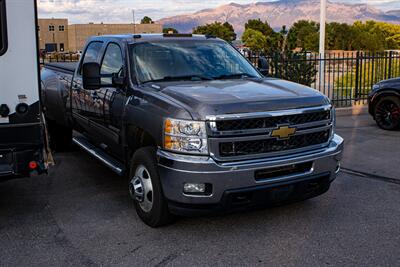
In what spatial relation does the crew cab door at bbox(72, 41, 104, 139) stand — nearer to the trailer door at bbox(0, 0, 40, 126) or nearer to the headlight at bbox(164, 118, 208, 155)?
the trailer door at bbox(0, 0, 40, 126)

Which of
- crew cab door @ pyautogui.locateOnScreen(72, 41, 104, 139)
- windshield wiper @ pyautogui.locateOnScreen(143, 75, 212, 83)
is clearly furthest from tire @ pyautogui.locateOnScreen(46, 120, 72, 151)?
windshield wiper @ pyautogui.locateOnScreen(143, 75, 212, 83)

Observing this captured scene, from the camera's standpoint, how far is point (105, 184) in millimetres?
6711

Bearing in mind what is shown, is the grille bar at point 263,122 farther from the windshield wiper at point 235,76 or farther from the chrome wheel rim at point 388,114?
the chrome wheel rim at point 388,114

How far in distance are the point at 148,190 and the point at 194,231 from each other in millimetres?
603

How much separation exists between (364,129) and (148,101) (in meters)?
6.94

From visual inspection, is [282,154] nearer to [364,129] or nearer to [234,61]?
[234,61]

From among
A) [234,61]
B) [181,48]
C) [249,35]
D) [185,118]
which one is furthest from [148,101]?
[249,35]

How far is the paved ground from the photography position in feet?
14.3

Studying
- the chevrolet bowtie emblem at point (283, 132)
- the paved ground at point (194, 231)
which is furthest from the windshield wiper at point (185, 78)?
the paved ground at point (194, 231)

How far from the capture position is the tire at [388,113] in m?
10.2

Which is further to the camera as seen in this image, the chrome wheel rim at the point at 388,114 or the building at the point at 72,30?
the building at the point at 72,30

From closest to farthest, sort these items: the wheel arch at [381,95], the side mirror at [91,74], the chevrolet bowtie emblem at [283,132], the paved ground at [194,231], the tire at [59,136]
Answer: the paved ground at [194,231], the chevrolet bowtie emblem at [283,132], the side mirror at [91,74], the tire at [59,136], the wheel arch at [381,95]

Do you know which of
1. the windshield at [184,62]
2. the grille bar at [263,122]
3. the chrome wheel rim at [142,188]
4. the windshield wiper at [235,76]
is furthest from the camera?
the windshield wiper at [235,76]

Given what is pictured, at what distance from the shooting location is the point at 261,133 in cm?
457
